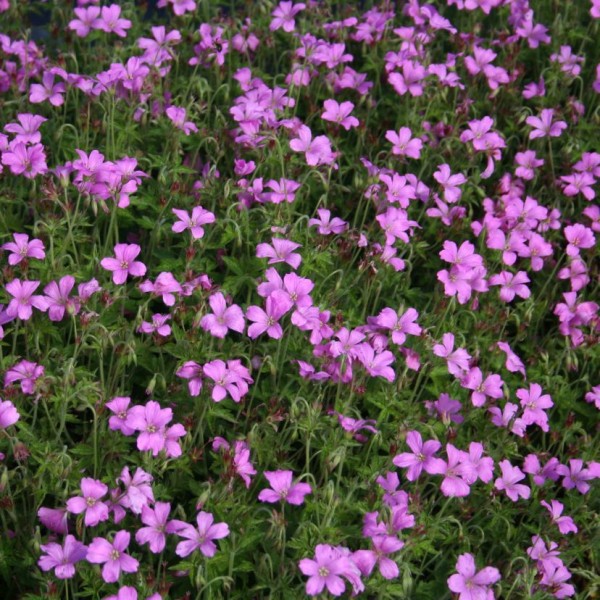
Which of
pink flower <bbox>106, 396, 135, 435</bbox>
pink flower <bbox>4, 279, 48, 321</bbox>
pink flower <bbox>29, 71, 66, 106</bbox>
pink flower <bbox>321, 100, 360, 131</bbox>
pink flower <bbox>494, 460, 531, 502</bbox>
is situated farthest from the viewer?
pink flower <bbox>321, 100, 360, 131</bbox>

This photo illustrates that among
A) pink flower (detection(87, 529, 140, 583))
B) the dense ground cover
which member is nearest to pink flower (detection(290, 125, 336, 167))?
the dense ground cover

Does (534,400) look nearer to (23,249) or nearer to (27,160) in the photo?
(23,249)

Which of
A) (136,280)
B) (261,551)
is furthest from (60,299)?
(261,551)

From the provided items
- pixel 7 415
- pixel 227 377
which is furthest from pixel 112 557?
pixel 227 377

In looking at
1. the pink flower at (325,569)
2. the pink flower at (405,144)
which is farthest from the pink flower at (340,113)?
the pink flower at (325,569)

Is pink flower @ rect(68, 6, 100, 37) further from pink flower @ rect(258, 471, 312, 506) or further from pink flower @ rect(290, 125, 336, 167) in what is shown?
pink flower @ rect(258, 471, 312, 506)

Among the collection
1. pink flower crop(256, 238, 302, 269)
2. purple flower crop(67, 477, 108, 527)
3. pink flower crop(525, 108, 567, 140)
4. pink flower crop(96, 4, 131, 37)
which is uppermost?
pink flower crop(96, 4, 131, 37)

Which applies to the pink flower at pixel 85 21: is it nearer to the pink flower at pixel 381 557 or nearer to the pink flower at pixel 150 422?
the pink flower at pixel 150 422
